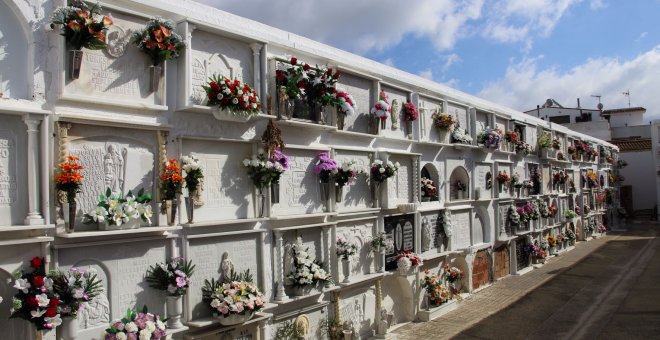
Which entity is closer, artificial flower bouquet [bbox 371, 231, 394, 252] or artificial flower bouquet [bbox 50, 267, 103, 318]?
artificial flower bouquet [bbox 50, 267, 103, 318]

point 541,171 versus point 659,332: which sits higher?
point 541,171

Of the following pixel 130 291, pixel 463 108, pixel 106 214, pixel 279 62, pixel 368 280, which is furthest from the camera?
pixel 463 108

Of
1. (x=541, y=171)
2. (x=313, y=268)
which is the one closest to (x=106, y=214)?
(x=313, y=268)

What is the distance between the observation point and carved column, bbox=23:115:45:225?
621 cm

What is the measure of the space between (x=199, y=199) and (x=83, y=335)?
255cm

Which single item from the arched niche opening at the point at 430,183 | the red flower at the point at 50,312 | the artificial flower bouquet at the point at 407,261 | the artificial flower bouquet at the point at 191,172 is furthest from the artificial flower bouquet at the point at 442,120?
the red flower at the point at 50,312

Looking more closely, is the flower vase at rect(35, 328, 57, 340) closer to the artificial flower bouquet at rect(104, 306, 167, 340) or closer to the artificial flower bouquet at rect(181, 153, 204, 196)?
the artificial flower bouquet at rect(104, 306, 167, 340)

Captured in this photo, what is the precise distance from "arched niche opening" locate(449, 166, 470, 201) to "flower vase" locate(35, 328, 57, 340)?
12.8m

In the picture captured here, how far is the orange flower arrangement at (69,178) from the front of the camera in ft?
20.6

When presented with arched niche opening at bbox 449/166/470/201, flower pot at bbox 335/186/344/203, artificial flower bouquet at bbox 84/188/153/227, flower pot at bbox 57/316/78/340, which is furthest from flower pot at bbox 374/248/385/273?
flower pot at bbox 57/316/78/340

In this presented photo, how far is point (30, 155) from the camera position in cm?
625

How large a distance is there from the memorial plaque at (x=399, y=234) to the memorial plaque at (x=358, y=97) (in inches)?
98.2

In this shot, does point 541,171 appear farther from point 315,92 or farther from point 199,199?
point 199,199

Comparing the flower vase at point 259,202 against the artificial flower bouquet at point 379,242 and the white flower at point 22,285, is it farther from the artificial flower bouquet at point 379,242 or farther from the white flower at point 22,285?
the white flower at point 22,285
